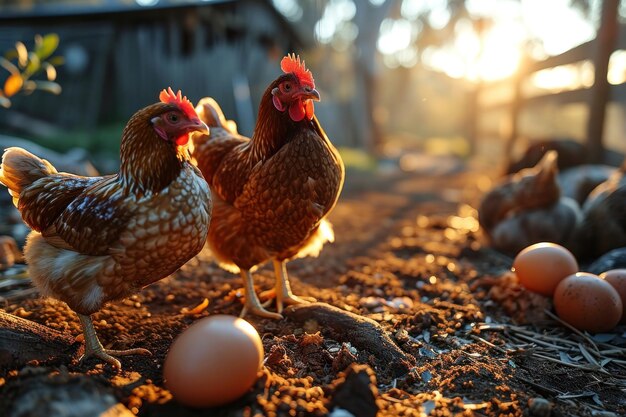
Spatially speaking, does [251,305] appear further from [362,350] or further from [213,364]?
[213,364]

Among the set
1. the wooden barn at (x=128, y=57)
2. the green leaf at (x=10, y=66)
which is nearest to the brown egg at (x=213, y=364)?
the green leaf at (x=10, y=66)

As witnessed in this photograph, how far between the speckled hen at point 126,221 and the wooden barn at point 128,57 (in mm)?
8743

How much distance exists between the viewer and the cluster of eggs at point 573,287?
263cm

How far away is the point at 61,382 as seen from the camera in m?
1.55

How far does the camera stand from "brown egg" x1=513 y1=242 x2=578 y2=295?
293 centimetres

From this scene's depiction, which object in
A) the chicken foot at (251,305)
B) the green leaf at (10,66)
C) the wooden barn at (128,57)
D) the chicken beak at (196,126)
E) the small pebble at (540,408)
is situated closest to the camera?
the small pebble at (540,408)

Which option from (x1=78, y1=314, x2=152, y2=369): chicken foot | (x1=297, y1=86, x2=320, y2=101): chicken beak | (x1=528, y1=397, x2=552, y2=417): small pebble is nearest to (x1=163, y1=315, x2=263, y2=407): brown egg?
(x1=78, y1=314, x2=152, y2=369): chicken foot

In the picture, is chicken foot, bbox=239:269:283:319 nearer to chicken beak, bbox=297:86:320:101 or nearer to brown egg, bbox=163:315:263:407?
brown egg, bbox=163:315:263:407

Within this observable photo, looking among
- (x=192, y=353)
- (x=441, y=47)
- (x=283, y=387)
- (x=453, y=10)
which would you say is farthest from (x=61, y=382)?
(x=441, y=47)

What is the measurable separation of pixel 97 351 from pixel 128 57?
447 inches

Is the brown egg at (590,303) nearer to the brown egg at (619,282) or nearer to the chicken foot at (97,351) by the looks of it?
the brown egg at (619,282)

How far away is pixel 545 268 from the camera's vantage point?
9.68ft

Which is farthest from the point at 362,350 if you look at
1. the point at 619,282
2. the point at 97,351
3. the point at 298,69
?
the point at 619,282

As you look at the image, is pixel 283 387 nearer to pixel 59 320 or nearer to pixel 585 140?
pixel 59 320
